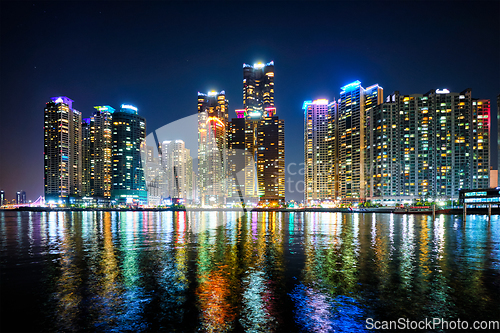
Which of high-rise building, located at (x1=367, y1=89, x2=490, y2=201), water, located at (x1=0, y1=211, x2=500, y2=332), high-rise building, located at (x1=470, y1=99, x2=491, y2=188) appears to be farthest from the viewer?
high-rise building, located at (x1=367, y1=89, x2=490, y2=201)

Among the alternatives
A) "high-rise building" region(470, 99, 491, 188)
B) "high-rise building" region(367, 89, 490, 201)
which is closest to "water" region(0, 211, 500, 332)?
"high-rise building" region(367, 89, 490, 201)

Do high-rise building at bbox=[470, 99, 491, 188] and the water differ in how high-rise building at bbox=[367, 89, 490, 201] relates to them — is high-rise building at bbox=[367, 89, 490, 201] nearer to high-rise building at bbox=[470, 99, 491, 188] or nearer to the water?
high-rise building at bbox=[470, 99, 491, 188]

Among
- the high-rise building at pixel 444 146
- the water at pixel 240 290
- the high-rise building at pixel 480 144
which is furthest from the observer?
the high-rise building at pixel 444 146

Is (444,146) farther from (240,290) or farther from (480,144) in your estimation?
(240,290)

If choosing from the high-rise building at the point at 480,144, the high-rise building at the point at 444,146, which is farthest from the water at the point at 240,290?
the high-rise building at the point at 480,144

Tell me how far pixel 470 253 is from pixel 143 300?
31.0 metres

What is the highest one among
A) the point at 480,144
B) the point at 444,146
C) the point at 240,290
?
the point at 480,144

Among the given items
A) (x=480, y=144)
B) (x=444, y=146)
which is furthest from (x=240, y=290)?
(x=480, y=144)

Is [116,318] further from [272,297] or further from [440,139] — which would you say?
[440,139]

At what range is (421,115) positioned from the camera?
646ft

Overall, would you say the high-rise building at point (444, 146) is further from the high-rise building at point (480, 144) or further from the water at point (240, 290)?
the water at point (240, 290)

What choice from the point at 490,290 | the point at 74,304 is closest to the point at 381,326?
the point at 490,290

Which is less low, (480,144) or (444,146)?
(480,144)

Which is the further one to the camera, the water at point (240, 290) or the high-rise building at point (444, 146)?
the high-rise building at point (444, 146)
